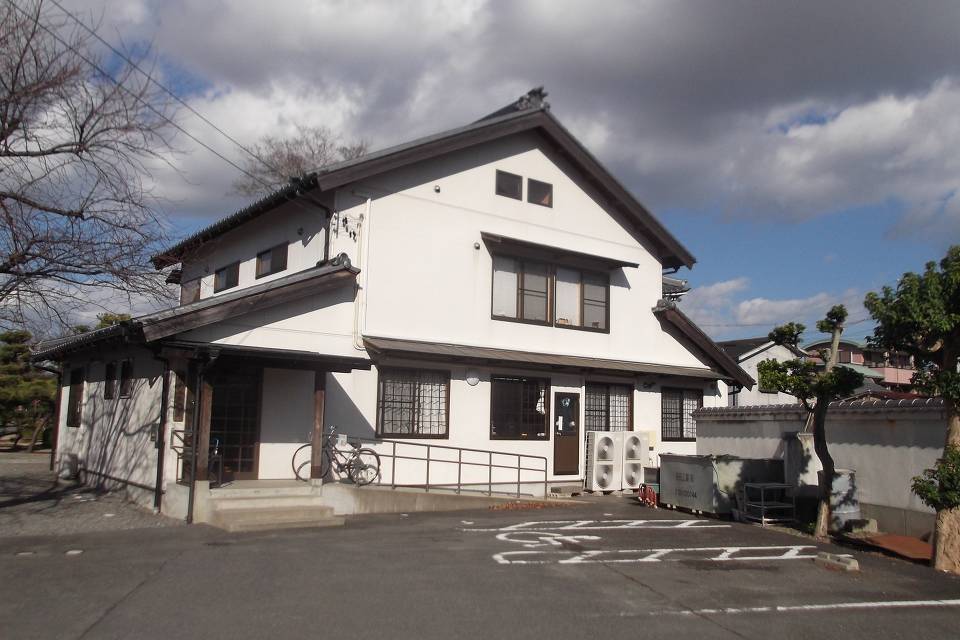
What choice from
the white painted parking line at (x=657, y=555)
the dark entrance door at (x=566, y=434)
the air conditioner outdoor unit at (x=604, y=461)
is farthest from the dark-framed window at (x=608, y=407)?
the white painted parking line at (x=657, y=555)

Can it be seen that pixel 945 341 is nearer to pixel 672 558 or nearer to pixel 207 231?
pixel 672 558

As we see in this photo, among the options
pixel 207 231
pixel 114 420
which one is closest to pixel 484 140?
pixel 207 231

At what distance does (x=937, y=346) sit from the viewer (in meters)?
10.4

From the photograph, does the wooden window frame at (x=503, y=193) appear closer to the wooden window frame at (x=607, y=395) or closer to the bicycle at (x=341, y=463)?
the wooden window frame at (x=607, y=395)

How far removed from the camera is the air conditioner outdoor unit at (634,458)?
18.3 metres

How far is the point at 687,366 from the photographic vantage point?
2078cm

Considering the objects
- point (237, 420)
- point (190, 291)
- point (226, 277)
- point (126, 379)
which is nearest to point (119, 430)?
point (126, 379)

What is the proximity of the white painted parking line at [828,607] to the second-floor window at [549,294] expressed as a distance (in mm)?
10479

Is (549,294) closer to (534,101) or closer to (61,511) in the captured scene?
(534,101)

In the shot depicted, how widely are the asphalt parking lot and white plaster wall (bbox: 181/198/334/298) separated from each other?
5942mm

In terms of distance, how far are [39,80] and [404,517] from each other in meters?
8.75

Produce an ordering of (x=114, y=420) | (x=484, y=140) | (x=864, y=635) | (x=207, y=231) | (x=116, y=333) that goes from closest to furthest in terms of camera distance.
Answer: (x=864, y=635) → (x=116, y=333) → (x=114, y=420) → (x=484, y=140) → (x=207, y=231)

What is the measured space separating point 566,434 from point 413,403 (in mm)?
4315

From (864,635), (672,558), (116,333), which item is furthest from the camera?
(116,333)
